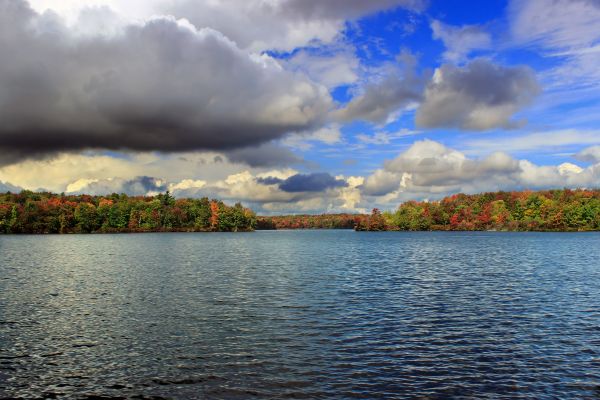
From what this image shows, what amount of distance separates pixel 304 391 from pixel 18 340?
2223 centimetres

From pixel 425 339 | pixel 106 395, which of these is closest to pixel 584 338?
pixel 425 339

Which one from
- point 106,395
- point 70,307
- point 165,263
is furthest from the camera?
point 165,263

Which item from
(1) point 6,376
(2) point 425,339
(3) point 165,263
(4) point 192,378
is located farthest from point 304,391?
(3) point 165,263

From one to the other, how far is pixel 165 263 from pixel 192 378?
235 ft

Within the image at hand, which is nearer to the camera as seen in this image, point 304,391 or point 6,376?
point 304,391

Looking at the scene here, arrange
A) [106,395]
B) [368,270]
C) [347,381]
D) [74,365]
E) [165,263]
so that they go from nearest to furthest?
[106,395], [347,381], [74,365], [368,270], [165,263]

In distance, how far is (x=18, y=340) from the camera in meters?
31.2

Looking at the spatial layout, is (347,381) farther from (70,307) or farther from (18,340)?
(70,307)

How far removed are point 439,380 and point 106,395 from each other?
17.4m

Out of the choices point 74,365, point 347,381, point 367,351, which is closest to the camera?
point 347,381

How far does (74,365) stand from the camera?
86.2 feet

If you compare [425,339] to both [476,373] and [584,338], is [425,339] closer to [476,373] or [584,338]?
[476,373]

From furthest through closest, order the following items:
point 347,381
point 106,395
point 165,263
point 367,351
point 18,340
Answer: point 165,263 < point 18,340 < point 367,351 < point 347,381 < point 106,395

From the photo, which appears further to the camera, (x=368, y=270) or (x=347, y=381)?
(x=368, y=270)
